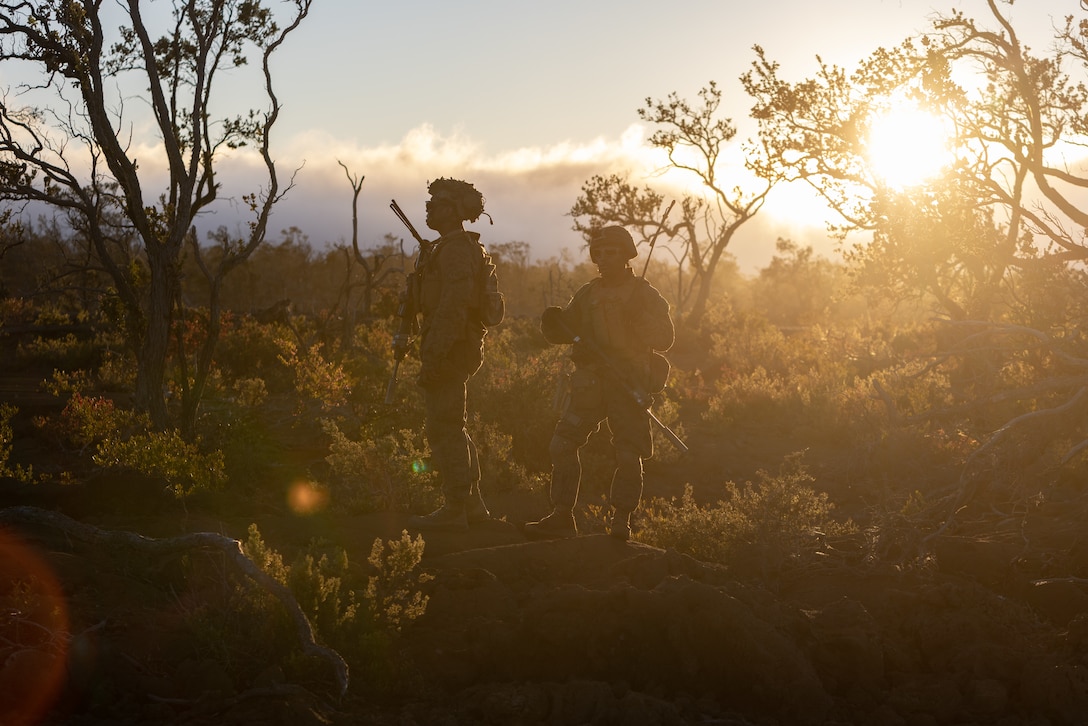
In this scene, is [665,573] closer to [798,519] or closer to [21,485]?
[798,519]

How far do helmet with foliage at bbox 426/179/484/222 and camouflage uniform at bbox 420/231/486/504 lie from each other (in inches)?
7.0

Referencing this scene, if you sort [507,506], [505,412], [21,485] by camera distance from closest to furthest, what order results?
[21,485] → [507,506] → [505,412]

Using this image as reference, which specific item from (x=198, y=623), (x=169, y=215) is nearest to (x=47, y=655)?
(x=198, y=623)

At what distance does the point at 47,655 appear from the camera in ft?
13.8

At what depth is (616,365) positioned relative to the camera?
6812mm

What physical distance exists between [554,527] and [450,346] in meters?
1.49

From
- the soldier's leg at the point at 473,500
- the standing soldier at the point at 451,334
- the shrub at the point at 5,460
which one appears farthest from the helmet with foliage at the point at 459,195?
Answer: the shrub at the point at 5,460

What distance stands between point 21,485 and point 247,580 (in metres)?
3.01

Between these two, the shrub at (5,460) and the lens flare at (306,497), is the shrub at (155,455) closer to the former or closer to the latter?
the shrub at (5,460)

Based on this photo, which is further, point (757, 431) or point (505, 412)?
point (757, 431)

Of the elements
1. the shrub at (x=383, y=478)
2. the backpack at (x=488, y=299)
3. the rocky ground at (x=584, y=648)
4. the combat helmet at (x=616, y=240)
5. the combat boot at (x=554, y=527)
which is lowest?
the rocky ground at (x=584, y=648)

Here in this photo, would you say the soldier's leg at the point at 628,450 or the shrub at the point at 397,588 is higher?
the soldier's leg at the point at 628,450

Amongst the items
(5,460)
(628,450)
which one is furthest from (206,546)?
(5,460)

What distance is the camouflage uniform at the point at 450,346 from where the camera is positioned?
22.1ft
